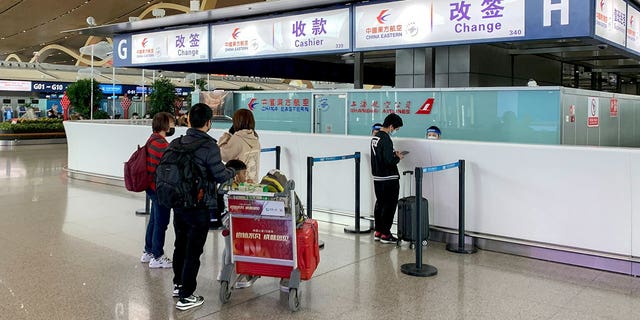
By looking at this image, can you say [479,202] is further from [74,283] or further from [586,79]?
[586,79]

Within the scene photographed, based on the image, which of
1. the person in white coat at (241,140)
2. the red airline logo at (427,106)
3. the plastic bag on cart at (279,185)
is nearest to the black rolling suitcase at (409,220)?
the plastic bag on cart at (279,185)

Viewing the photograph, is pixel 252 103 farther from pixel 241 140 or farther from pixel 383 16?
pixel 241 140

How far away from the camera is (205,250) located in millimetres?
5891

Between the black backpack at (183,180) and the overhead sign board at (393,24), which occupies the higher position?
the overhead sign board at (393,24)

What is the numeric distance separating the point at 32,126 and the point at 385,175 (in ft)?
71.6

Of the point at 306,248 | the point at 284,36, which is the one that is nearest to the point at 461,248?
the point at 306,248

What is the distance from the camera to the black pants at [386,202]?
20.3 feet

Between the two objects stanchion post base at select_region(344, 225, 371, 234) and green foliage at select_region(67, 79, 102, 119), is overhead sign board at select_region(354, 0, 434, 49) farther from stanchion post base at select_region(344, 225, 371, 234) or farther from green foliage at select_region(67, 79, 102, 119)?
green foliage at select_region(67, 79, 102, 119)

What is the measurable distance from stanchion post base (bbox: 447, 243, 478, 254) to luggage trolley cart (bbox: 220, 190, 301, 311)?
2311 millimetres

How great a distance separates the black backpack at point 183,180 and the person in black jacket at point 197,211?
4 cm

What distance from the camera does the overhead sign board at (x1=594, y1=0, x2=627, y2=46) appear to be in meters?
5.98

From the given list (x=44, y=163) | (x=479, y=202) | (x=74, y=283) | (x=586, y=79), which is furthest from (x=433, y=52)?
(x=44, y=163)

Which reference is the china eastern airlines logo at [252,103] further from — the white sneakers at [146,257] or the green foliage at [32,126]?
the green foliage at [32,126]

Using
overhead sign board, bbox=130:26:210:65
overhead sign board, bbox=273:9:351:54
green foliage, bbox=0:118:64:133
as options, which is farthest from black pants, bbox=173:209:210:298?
green foliage, bbox=0:118:64:133
